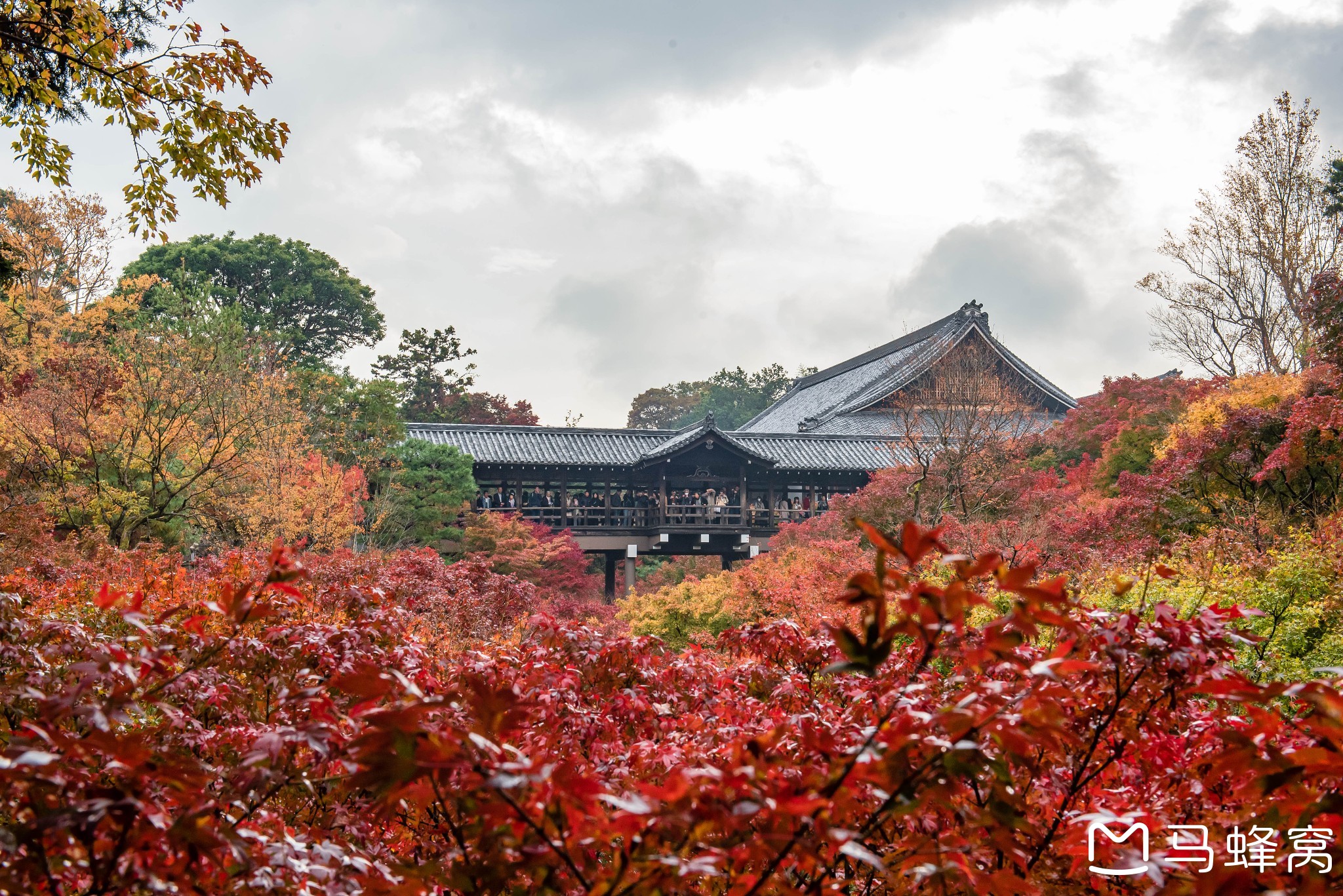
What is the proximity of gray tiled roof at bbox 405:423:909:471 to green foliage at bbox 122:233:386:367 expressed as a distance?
1296 cm

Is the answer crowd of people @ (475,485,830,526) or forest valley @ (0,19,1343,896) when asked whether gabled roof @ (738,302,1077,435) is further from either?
forest valley @ (0,19,1343,896)

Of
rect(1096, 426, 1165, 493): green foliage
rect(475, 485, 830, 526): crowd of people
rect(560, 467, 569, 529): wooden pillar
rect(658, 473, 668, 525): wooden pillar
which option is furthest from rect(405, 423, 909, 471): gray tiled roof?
rect(1096, 426, 1165, 493): green foliage

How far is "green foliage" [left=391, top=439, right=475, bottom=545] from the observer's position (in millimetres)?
18703

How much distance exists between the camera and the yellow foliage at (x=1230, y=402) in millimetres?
11883

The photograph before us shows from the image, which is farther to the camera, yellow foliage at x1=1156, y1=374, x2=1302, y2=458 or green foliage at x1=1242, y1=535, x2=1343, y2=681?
yellow foliage at x1=1156, y1=374, x2=1302, y2=458

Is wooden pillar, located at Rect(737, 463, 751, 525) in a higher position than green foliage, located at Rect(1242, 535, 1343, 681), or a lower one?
higher

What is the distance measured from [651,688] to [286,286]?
3756cm

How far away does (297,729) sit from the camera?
5.38 feet

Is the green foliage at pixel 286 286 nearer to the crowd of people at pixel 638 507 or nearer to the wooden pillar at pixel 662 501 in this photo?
the crowd of people at pixel 638 507

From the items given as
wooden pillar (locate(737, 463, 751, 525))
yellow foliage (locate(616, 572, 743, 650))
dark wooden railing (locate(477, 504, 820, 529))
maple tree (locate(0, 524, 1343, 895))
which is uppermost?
wooden pillar (locate(737, 463, 751, 525))

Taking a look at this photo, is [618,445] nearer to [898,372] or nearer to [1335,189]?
[898,372]

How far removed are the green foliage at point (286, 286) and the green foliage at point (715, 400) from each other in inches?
806

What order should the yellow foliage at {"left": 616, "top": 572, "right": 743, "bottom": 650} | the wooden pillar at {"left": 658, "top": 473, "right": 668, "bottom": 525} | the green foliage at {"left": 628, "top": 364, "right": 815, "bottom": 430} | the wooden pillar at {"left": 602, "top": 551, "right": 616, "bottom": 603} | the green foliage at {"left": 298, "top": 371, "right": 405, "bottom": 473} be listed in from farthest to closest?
the green foliage at {"left": 628, "top": 364, "right": 815, "bottom": 430} → the wooden pillar at {"left": 602, "top": 551, "right": 616, "bottom": 603} → the wooden pillar at {"left": 658, "top": 473, "right": 668, "bottom": 525} → the green foliage at {"left": 298, "top": 371, "right": 405, "bottom": 473} → the yellow foliage at {"left": 616, "top": 572, "right": 743, "bottom": 650}

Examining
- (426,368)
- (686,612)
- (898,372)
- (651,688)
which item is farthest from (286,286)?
(651,688)
